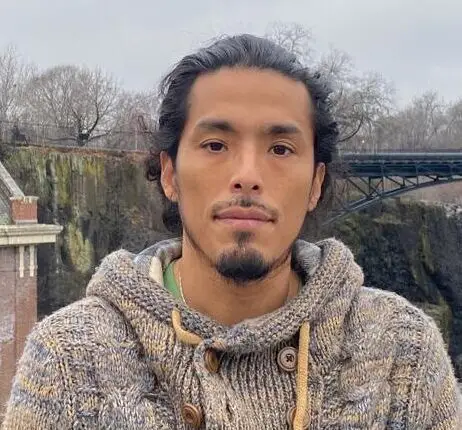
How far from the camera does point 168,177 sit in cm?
150

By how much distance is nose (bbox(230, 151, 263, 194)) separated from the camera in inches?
49.8

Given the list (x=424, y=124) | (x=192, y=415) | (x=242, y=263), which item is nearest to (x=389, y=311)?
(x=242, y=263)

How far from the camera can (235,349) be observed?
126 cm

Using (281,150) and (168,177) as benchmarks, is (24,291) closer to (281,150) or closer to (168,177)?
(168,177)

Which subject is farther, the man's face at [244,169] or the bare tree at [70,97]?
the bare tree at [70,97]

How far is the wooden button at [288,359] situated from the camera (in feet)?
4.27

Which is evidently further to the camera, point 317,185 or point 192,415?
point 317,185

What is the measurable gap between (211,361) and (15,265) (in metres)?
8.18

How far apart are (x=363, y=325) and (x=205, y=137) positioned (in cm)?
49

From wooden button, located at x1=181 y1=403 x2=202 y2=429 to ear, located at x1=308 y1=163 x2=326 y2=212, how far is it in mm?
483

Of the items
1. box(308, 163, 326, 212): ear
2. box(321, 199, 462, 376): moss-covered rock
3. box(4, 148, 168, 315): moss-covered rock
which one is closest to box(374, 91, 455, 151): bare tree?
box(321, 199, 462, 376): moss-covered rock

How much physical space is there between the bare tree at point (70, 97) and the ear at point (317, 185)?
22054 mm

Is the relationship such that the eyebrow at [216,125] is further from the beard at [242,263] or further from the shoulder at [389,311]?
the shoulder at [389,311]

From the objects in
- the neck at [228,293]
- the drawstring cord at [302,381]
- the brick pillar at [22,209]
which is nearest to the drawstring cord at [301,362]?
the drawstring cord at [302,381]
